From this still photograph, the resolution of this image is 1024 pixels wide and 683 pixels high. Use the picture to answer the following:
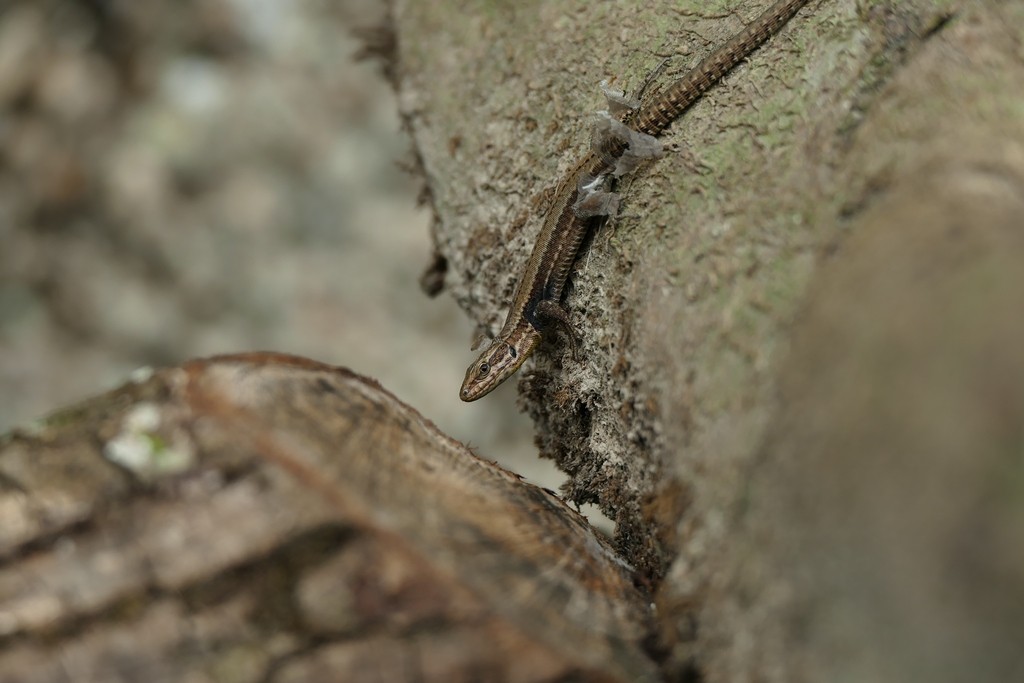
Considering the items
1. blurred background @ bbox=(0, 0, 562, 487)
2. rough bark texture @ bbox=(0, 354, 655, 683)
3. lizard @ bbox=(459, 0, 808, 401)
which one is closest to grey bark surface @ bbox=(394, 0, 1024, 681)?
lizard @ bbox=(459, 0, 808, 401)

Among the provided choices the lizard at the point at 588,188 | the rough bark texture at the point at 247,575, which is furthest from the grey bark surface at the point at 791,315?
the rough bark texture at the point at 247,575

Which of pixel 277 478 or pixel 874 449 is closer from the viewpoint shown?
pixel 874 449

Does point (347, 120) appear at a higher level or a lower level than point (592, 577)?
higher

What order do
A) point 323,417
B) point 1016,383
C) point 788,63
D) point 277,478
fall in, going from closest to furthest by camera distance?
point 1016,383, point 277,478, point 323,417, point 788,63

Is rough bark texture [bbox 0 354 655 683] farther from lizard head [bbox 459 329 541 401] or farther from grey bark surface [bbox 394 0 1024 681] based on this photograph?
lizard head [bbox 459 329 541 401]

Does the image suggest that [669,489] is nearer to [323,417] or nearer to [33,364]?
[323,417]

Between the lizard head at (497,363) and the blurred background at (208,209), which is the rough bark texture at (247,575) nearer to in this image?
the lizard head at (497,363)

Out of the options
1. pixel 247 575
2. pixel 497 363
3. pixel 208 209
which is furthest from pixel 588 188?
pixel 208 209

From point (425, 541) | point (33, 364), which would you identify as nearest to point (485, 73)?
point (425, 541)
